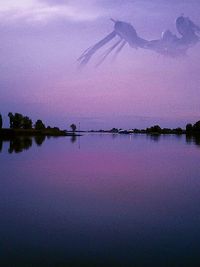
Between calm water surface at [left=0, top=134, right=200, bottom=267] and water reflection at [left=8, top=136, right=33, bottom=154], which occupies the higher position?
water reflection at [left=8, top=136, right=33, bottom=154]

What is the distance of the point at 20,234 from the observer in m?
12.5

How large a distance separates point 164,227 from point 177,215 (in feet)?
7.38

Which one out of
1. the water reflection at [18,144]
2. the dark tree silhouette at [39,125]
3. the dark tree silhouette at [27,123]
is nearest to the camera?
the water reflection at [18,144]

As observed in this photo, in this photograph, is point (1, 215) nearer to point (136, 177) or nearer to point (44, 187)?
point (44, 187)

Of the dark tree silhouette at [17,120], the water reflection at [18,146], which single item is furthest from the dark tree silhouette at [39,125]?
the water reflection at [18,146]

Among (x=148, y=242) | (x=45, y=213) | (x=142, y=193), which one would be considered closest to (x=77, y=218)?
(x=45, y=213)

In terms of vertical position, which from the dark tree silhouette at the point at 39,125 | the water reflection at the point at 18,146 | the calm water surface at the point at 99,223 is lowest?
the calm water surface at the point at 99,223

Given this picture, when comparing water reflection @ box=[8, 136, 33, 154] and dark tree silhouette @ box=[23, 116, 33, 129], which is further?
dark tree silhouette @ box=[23, 116, 33, 129]

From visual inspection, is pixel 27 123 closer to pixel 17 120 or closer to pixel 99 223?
pixel 17 120

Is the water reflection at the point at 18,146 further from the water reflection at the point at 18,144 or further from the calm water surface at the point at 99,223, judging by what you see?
the calm water surface at the point at 99,223

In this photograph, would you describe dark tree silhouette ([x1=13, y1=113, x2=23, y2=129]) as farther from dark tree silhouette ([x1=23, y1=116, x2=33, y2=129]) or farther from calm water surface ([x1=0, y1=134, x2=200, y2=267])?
calm water surface ([x1=0, y1=134, x2=200, y2=267])

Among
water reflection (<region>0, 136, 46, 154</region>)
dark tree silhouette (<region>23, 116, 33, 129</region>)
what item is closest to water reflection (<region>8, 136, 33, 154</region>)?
water reflection (<region>0, 136, 46, 154</region>)

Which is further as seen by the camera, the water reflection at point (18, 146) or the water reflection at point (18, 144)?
the water reflection at point (18, 144)

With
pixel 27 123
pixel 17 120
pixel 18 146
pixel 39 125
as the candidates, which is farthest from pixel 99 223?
pixel 39 125
